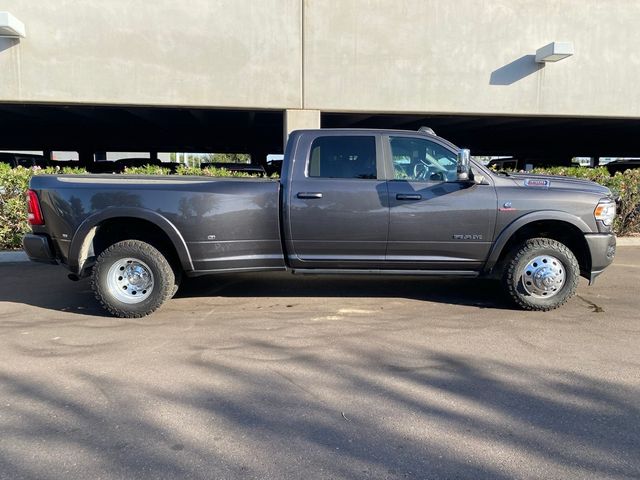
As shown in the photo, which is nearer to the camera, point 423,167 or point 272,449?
point 272,449

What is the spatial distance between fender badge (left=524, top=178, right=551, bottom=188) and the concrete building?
16.7 feet

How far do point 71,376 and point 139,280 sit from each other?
1.66 m

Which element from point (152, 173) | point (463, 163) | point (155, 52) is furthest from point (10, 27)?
point (463, 163)

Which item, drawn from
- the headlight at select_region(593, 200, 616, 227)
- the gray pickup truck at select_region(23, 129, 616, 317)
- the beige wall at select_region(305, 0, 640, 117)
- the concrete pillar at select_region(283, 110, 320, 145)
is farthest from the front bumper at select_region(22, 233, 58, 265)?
the beige wall at select_region(305, 0, 640, 117)

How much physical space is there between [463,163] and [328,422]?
10.1ft

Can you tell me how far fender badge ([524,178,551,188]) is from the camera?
559cm

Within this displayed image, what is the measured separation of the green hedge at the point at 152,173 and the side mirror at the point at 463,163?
538cm

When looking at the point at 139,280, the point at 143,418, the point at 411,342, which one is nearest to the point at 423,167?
the point at 411,342

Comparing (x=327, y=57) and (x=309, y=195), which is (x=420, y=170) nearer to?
(x=309, y=195)

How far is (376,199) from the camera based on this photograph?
5.50 meters

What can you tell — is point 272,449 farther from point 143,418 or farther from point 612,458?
point 612,458

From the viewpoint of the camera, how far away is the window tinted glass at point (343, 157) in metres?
5.64

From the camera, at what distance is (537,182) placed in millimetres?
5645

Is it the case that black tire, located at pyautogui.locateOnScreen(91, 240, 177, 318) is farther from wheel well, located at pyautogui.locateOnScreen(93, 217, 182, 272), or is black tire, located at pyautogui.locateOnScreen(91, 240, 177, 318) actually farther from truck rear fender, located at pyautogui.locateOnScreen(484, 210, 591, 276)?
truck rear fender, located at pyautogui.locateOnScreen(484, 210, 591, 276)
